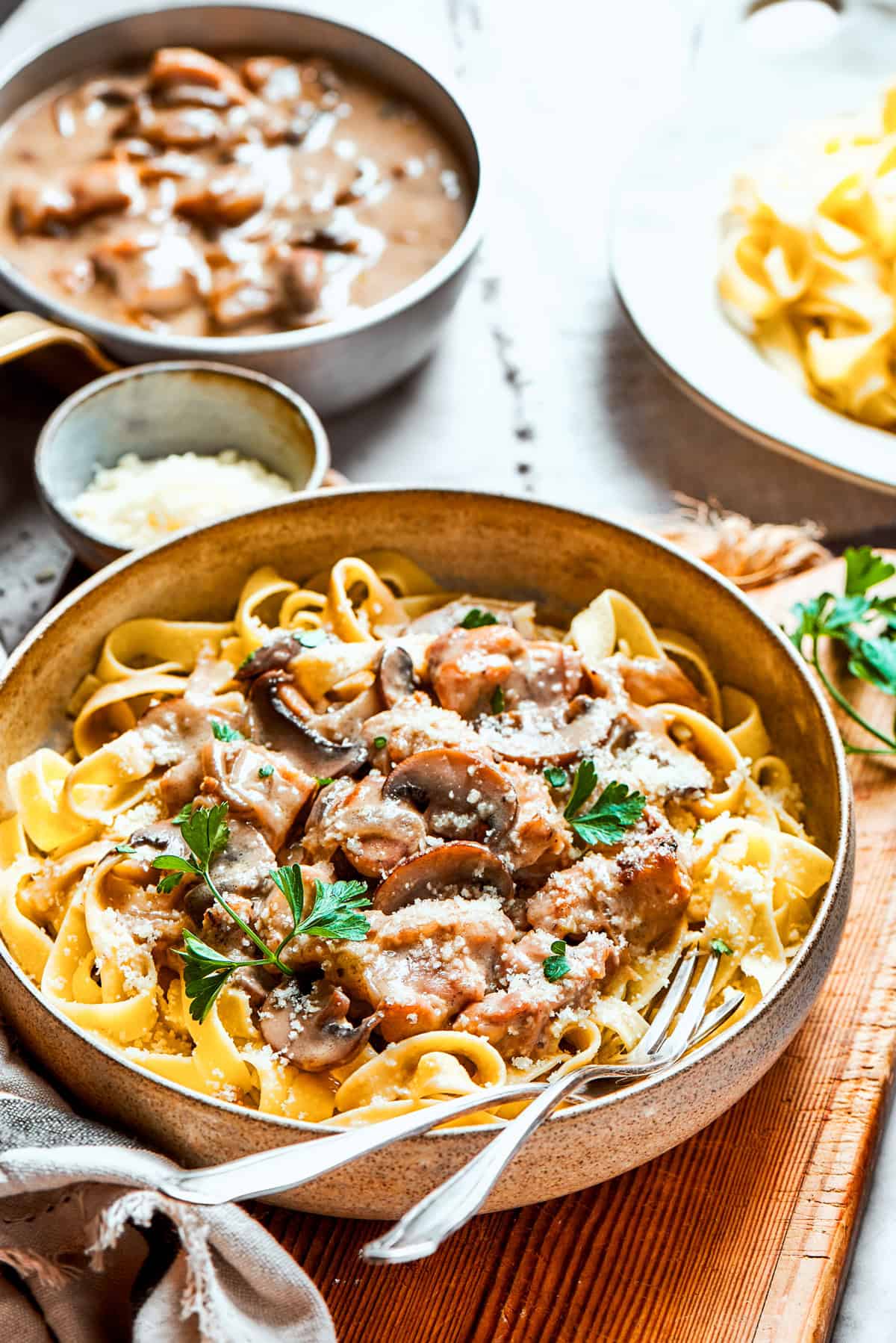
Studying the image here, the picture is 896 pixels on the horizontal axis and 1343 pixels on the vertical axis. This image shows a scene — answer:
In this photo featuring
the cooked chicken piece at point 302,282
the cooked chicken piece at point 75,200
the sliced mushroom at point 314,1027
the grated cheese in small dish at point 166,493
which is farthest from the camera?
the cooked chicken piece at point 75,200

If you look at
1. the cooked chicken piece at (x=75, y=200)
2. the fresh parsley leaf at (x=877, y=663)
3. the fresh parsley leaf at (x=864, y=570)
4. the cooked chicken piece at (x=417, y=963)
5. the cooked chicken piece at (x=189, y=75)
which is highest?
the cooked chicken piece at (x=189, y=75)

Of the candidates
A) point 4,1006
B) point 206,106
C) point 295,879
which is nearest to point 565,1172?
point 295,879

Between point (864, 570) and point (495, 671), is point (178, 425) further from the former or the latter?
point (864, 570)

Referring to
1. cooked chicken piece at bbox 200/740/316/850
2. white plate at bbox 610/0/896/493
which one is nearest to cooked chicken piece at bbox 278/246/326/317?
white plate at bbox 610/0/896/493

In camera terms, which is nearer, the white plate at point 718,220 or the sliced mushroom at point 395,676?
the sliced mushroom at point 395,676

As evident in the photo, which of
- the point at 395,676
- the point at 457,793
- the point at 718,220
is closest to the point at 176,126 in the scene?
the point at 718,220

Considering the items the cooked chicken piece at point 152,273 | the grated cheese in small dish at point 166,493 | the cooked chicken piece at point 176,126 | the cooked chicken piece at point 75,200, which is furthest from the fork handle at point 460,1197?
the cooked chicken piece at point 176,126

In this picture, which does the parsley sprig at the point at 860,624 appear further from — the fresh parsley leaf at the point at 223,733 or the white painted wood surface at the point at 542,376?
the fresh parsley leaf at the point at 223,733

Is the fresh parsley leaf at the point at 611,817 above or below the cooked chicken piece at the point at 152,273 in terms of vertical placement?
below
